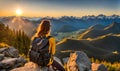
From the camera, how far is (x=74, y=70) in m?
17.8

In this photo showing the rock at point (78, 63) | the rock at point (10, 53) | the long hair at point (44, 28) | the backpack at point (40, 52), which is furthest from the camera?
the rock at point (10, 53)

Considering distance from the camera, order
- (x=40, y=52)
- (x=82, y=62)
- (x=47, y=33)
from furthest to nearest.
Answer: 1. (x=82, y=62)
2. (x=40, y=52)
3. (x=47, y=33)

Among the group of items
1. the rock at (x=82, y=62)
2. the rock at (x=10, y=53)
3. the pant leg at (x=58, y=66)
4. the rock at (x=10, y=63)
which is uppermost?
the pant leg at (x=58, y=66)

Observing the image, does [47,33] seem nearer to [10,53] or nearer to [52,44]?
[52,44]

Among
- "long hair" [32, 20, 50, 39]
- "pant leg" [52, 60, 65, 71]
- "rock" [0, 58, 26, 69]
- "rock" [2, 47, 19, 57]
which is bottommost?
"rock" [2, 47, 19, 57]

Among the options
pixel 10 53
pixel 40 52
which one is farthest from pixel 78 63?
pixel 40 52

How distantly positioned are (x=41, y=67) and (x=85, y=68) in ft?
27.9

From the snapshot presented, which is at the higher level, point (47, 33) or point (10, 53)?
point (47, 33)

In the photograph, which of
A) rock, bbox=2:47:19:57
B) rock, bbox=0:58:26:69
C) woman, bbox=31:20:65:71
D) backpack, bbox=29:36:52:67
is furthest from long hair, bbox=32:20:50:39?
rock, bbox=2:47:19:57

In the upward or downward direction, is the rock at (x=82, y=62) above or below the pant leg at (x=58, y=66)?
below

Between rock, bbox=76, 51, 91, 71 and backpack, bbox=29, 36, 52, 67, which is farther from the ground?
backpack, bbox=29, 36, 52, 67

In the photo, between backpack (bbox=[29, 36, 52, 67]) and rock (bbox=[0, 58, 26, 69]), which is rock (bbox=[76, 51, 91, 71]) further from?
backpack (bbox=[29, 36, 52, 67])

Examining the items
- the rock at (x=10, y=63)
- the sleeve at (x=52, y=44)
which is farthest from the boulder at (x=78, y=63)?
the sleeve at (x=52, y=44)

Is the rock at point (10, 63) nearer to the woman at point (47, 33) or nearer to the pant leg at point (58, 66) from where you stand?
the woman at point (47, 33)
